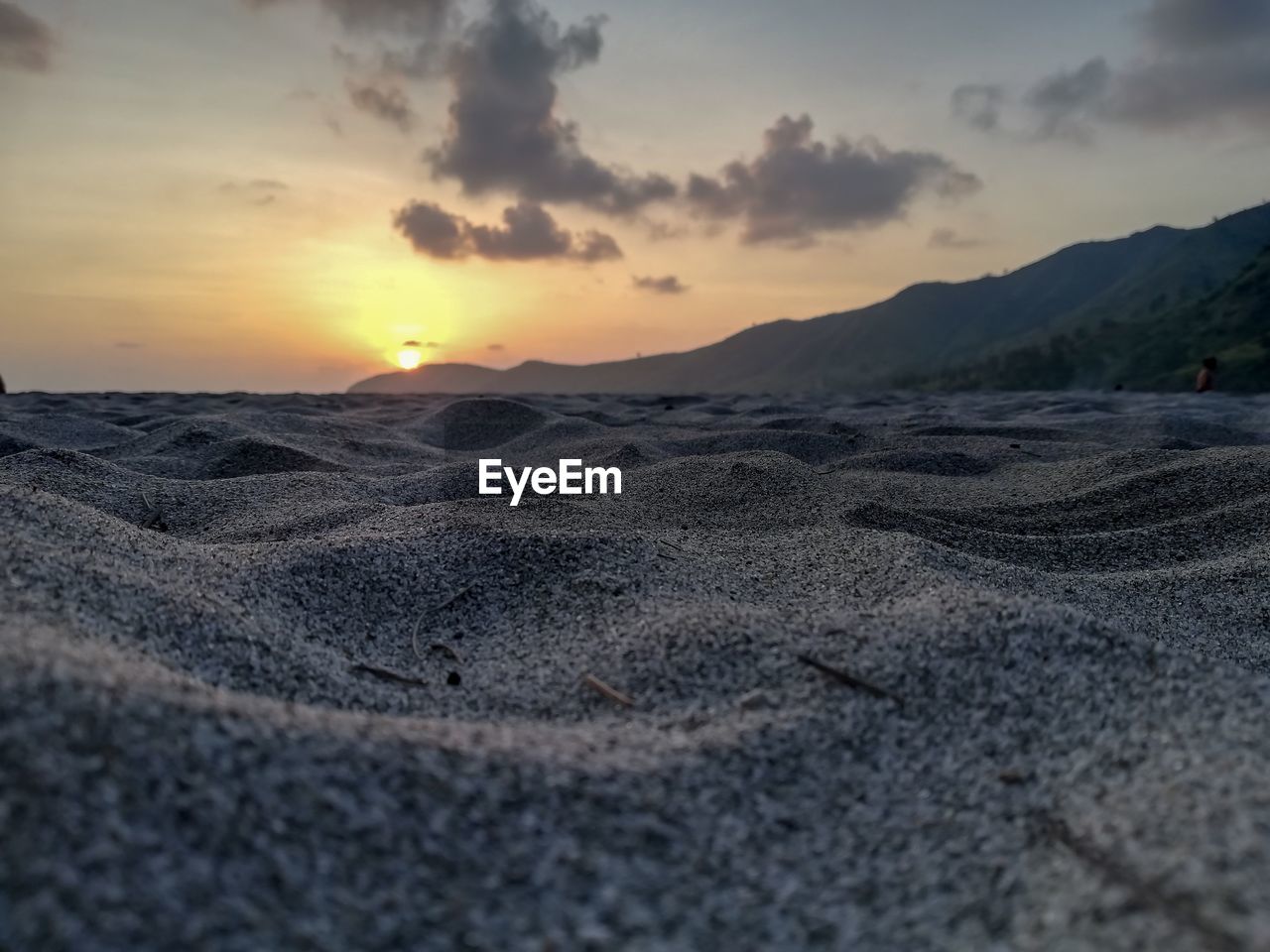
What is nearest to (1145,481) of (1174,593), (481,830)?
(1174,593)

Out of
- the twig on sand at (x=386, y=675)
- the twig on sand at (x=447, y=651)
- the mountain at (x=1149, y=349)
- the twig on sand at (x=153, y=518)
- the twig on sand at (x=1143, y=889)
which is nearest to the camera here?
the twig on sand at (x=1143, y=889)

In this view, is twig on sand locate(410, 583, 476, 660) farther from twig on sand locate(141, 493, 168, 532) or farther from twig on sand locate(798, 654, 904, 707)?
twig on sand locate(141, 493, 168, 532)

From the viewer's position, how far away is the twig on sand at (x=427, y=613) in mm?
1911

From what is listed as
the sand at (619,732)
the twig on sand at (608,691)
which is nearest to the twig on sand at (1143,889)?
the sand at (619,732)

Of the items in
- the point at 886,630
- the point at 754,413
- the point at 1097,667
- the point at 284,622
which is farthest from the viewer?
the point at 754,413

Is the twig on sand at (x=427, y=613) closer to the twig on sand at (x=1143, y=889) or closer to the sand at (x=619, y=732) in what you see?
the sand at (x=619, y=732)

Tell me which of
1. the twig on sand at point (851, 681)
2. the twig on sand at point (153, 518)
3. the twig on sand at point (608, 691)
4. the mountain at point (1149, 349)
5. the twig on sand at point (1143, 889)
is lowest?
the twig on sand at point (1143, 889)

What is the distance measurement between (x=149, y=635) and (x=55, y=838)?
75 centimetres

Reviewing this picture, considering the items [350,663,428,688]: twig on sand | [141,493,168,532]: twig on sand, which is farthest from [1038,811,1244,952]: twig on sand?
[141,493,168,532]: twig on sand

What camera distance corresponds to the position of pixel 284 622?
1.86 metres

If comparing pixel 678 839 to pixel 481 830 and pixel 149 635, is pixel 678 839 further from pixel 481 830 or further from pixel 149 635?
pixel 149 635

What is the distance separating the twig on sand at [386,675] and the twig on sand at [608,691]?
31cm

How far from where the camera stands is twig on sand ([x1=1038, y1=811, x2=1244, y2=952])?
83 centimetres

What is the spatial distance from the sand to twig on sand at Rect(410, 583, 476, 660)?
0.03ft
